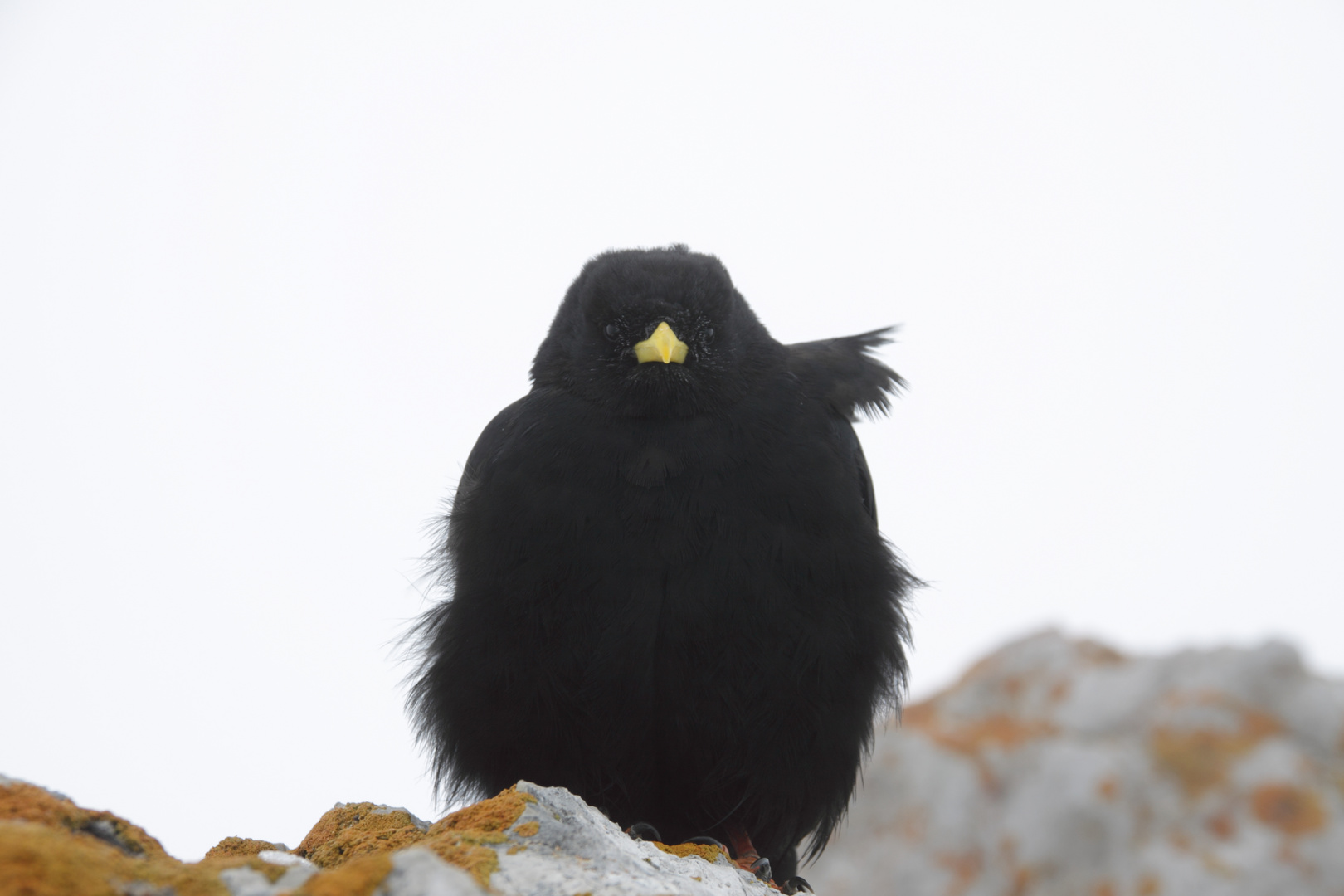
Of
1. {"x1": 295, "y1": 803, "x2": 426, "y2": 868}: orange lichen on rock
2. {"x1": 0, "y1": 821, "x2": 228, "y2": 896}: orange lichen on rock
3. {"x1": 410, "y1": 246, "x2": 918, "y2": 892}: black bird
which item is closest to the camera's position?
{"x1": 0, "y1": 821, "x2": 228, "y2": 896}: orange lichen on rock

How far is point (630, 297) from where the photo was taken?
16.7ft

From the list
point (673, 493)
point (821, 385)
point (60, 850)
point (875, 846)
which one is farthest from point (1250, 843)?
point (60, 850)

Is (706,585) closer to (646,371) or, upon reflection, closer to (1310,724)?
(646,371)

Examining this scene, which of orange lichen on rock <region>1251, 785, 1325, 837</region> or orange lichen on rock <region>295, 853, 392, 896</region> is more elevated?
orange lichen on rock <region>1251, 785, 1325, 837</region>

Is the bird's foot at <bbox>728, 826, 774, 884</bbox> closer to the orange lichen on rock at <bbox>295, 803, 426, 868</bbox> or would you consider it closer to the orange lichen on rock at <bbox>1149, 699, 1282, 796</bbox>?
the orange lichen on rock at <bbox>295, 803, 426, 868</bbox>

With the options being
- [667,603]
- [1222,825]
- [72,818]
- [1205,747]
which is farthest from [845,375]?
[1205,747]

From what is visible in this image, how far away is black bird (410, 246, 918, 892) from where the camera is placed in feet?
14.4

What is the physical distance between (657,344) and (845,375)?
1.21 meters

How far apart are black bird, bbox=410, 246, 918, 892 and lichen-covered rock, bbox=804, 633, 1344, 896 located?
5.58 metres

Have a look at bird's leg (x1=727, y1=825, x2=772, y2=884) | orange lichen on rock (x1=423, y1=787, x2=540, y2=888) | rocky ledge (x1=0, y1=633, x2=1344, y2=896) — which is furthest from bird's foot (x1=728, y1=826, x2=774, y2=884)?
rocky ledge (x1=0, y1=633, x2=1344, y2=896)

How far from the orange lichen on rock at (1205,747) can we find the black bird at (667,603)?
6.26m

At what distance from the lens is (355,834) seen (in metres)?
3.42

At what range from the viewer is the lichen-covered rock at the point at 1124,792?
29.1 feet

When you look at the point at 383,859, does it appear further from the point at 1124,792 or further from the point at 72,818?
the point at 1124,792
